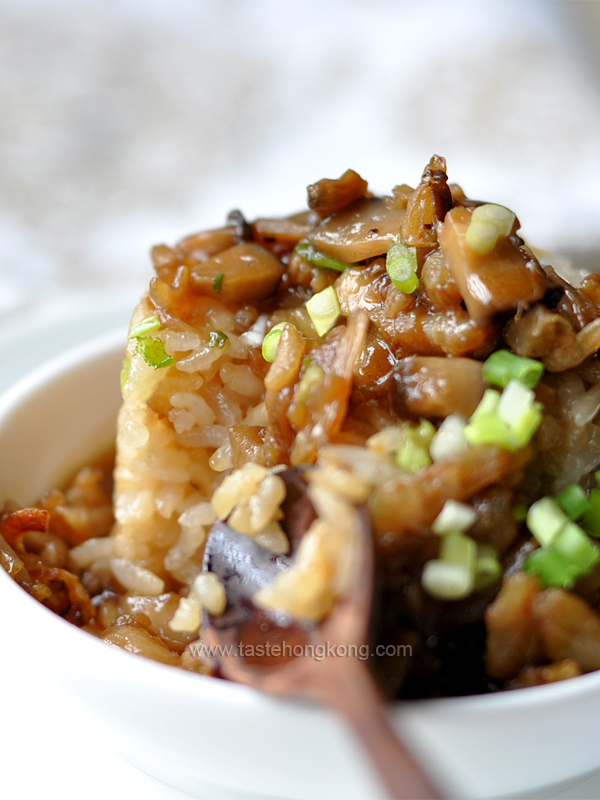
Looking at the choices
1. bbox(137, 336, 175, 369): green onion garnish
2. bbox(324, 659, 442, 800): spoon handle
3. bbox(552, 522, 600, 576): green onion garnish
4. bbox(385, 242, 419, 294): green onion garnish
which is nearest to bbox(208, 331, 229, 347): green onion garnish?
bbox(137, 336, 175, 369): green onion garnish

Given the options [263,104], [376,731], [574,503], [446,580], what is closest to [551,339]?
[574,503]

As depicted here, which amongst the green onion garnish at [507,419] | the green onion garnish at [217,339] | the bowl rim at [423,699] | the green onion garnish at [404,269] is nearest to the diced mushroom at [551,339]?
the green onion garnish at [507,419]

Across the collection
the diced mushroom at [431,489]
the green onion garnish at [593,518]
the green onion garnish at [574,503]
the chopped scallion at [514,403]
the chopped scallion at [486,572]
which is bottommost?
the chopped scallion at [486,572]

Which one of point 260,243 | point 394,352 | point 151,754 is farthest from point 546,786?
point 260,243

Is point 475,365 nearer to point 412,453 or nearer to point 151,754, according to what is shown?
point 412,453

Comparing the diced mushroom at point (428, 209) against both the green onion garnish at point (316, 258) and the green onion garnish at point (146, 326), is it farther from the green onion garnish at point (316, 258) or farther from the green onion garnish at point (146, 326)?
the green onion garnish at point (146, 326)

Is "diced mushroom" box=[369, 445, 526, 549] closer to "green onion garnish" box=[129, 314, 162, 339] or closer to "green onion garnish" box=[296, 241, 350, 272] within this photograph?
"green onion garnish" box=[296, 241, 350, 272]
